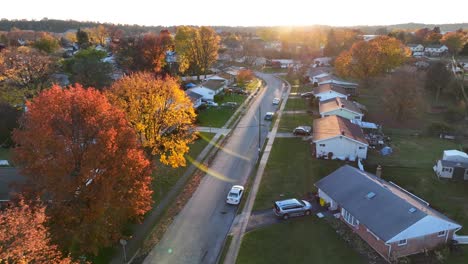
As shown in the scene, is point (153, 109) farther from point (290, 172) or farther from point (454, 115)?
point (454, 115)

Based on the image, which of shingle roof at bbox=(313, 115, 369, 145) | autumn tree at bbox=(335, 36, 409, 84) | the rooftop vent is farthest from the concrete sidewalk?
autumn tree at bbox=(335, 36, 409, 84)

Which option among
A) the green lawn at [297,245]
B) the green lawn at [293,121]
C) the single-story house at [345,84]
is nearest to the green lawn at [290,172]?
the green lawn at [297,245]

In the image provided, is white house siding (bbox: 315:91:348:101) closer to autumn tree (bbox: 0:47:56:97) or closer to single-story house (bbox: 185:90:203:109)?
single-story house (bbox: 185:90:203:109)

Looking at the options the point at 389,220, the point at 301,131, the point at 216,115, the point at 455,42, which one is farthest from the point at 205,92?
the point at 455,42

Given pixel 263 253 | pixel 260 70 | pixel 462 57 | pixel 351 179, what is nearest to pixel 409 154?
pixel 351 179

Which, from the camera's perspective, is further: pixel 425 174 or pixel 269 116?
pixel 269 116

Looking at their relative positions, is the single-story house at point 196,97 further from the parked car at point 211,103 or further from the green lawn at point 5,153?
the green lawn at point 5,153
